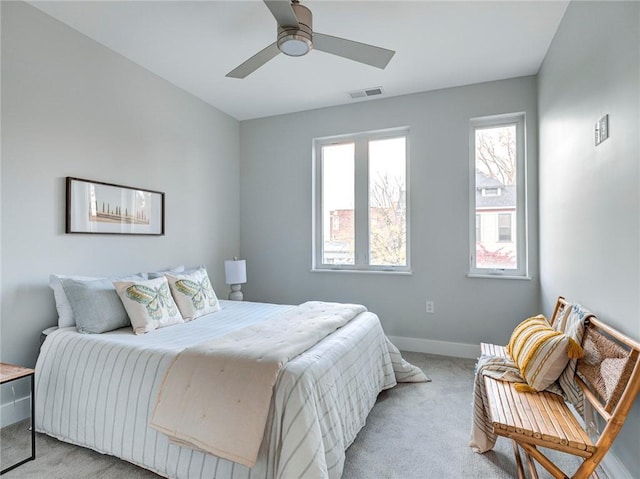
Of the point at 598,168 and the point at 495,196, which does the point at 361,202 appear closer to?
the point at 495,196

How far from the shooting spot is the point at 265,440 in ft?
5.00

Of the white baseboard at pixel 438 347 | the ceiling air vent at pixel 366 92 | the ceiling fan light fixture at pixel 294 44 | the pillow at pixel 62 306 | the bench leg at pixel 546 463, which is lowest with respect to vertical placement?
the white baseboard at pixel 438 347

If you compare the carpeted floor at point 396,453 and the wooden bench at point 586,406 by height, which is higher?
the wooden bench at point 586,406

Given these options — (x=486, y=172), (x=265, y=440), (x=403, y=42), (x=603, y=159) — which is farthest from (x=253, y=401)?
(x=486, y=172)

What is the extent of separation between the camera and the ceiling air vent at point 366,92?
11.8ft

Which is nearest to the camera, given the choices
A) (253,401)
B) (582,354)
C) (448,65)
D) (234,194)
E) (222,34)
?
(253,401)

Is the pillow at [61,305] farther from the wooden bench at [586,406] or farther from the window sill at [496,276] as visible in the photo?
the window sill at [496,276]

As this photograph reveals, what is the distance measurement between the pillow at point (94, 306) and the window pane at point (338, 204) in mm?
2322

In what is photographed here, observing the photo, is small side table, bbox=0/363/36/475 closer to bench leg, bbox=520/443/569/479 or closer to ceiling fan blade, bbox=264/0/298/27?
ceiling fan blade, bbox=264/0/298/27

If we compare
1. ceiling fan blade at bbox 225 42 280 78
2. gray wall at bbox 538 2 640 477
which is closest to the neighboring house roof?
gray wall at bbox 538 2 640 477

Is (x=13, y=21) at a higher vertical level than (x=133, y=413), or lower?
higher

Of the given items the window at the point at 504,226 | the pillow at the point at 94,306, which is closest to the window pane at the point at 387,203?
the window at the point at 504,226

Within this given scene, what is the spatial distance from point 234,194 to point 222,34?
6.82ft

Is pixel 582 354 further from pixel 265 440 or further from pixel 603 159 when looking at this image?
pixel 265 440
